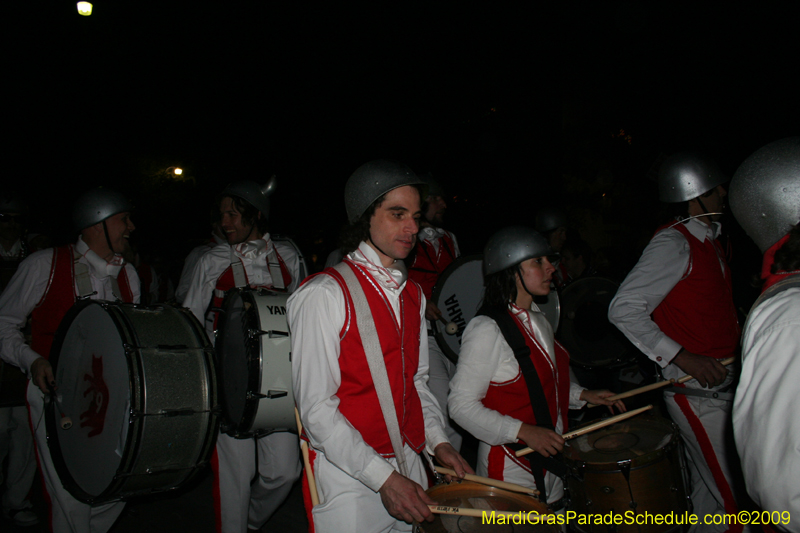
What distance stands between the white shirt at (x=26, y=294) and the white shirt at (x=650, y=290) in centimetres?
364

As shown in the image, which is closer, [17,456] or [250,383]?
[250,383]

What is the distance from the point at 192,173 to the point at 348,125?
8020 mm

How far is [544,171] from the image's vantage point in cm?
1078

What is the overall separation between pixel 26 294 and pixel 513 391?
10.6 ft

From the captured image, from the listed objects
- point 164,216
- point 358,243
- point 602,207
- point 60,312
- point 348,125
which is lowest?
point 358,243

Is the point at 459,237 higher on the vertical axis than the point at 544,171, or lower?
lower

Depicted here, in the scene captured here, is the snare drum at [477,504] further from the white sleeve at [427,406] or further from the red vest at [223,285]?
the red vest at [223,285]

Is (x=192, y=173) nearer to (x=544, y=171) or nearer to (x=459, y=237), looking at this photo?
(x=459, y=237)

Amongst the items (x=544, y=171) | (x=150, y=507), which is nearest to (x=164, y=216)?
(x=544, y=171)

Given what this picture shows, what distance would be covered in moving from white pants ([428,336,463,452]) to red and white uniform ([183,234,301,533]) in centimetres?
137

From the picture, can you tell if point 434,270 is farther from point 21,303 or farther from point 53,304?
point 21,303

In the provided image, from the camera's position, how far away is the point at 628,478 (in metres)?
2.66

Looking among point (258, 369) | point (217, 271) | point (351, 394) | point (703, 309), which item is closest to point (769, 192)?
point (351, 394)

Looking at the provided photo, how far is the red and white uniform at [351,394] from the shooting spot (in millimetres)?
2086
